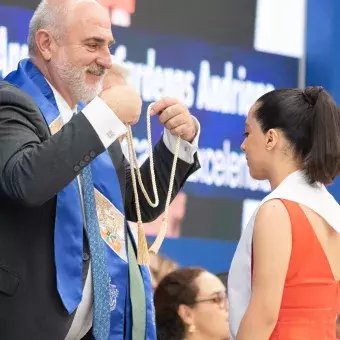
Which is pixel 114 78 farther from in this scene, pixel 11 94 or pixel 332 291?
pixel 332 291

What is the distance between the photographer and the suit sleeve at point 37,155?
2201 mm

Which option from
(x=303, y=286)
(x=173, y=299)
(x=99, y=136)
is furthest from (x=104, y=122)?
(x=173, y=299)

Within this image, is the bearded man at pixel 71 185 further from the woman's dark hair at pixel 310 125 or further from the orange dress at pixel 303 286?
the orange dress at pixel 303 286

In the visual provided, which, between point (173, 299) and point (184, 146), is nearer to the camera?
point (184, 146)

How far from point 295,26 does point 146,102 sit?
3.70 ft

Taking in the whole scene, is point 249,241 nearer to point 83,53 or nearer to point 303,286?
point 303,286

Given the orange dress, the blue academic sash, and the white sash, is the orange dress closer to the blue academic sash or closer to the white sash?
the white sash

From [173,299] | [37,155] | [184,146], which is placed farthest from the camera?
[173,299]

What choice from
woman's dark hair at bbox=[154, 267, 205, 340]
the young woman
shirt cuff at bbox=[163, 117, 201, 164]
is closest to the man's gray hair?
shirt cuff at bbox=[163, 117, 201, 164]

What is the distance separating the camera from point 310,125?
2.52 metres

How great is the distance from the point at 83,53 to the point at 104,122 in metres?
0.36

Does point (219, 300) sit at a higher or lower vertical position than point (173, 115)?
lower

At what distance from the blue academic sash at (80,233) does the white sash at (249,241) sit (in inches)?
9.3

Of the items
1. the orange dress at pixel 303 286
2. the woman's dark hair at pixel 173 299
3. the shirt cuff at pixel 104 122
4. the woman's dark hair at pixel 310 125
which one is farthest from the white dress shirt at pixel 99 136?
the woman's dark hair at pixel 173 299
